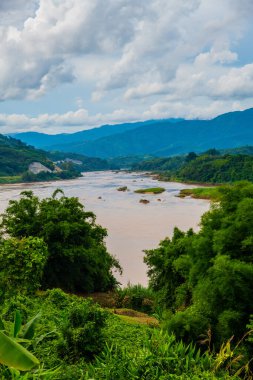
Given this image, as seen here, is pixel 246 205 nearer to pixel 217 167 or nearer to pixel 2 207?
pixel 2 207

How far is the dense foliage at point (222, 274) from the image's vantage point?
12.6 m

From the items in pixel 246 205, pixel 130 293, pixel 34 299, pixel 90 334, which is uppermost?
pixel 246 205

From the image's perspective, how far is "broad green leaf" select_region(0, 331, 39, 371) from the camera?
498 cm

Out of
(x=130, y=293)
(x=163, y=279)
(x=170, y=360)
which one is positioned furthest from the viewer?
(x=130, y=293)

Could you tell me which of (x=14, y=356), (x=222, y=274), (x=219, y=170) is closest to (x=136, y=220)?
(x=222, y=274)

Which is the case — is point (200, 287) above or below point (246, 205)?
below

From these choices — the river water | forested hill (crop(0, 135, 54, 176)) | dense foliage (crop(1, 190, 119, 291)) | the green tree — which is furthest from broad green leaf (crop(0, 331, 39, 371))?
forested hill (crop(0, 135, 54, 176))

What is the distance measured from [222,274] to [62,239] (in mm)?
13213

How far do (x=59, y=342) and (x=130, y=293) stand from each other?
13718 millimetres

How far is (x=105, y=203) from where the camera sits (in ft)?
217

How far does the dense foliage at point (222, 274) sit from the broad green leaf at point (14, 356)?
6.17 metres

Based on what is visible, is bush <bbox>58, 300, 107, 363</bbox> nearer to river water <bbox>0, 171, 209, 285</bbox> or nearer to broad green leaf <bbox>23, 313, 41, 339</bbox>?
broad green leaf <bbox>23, 313, 41, 339</bbox>

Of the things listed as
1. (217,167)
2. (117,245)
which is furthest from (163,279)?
(217,167)

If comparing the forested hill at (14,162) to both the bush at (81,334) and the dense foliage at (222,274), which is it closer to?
the dense foliage at (222,274)
